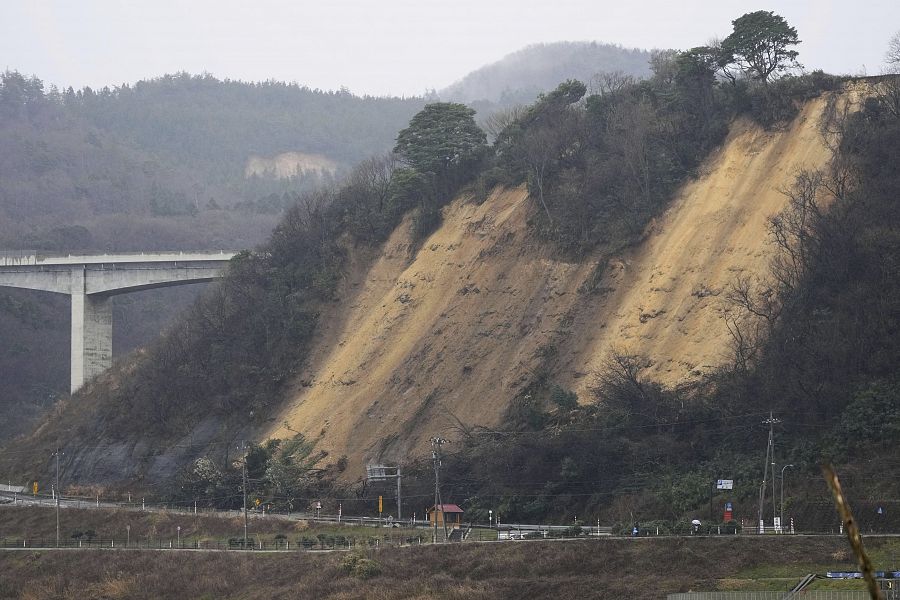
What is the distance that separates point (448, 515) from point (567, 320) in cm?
1595

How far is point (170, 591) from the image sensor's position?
5522cm

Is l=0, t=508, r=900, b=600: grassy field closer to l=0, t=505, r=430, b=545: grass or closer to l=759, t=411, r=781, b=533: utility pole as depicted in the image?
l=0, t=505, r=430, b=545: grass

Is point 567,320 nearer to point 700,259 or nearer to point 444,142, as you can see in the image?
point 700,259

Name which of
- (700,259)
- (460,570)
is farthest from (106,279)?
(460,570)

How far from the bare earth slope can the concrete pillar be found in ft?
77.3

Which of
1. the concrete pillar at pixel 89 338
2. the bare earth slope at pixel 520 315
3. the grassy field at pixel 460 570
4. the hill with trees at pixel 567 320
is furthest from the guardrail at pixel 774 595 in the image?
the concrete pillar at pixel 89 338

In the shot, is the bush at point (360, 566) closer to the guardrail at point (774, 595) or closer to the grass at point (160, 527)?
the grass at point (160, 527)

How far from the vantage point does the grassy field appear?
43.2 metres

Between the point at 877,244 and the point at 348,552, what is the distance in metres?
27.4

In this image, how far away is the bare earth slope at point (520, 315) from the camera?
68.1 m

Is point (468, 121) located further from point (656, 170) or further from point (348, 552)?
point (348, 552)

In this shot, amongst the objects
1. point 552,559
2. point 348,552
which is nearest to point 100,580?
point 348,552

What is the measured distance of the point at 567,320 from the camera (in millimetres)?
71875

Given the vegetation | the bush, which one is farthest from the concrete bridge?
the bush
